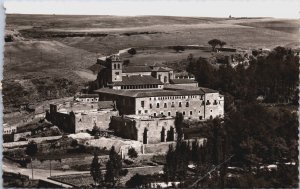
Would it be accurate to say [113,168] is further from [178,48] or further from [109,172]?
[178,48]

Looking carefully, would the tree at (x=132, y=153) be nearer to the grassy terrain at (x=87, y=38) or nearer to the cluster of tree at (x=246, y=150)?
the cluster of tree at (x=246, y=150)

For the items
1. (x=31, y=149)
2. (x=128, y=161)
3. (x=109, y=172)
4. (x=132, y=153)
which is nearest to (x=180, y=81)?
(x=132, y=153)

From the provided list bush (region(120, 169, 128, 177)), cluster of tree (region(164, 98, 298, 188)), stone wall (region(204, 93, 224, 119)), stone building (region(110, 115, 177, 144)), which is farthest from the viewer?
stone wall (region(204, 93, 224, 119))

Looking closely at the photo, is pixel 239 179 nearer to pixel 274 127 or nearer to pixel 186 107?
pixel 274 127

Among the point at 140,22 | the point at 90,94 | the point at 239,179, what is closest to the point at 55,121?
the point at 90,94

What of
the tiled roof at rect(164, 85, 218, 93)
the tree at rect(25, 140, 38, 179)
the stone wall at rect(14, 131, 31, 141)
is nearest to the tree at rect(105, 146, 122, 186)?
the tree at rect(25, 140, 38, 179)

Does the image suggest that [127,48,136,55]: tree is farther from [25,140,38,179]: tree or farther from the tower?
[25,140,38,179]: tree
